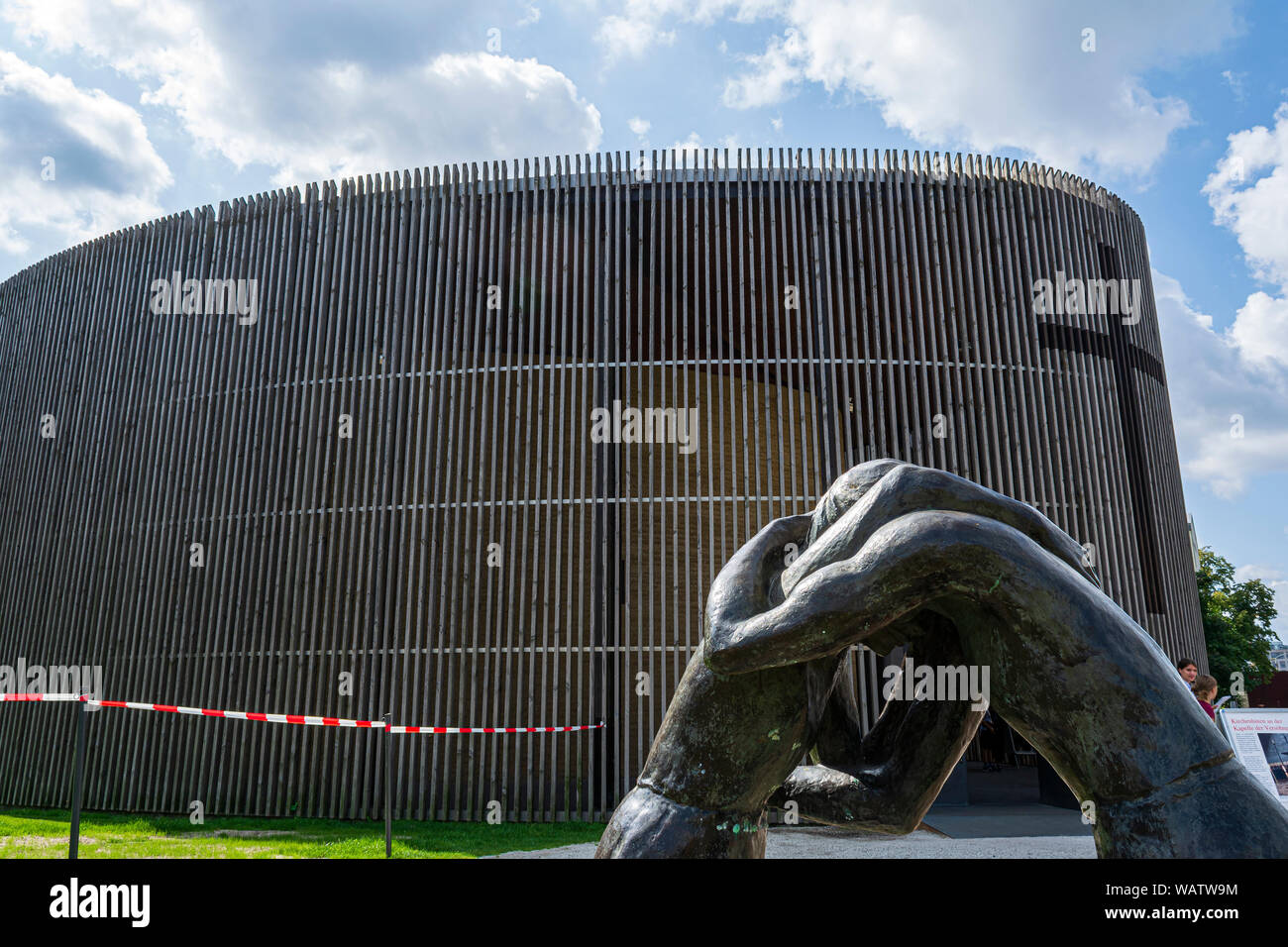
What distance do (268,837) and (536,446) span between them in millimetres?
5392

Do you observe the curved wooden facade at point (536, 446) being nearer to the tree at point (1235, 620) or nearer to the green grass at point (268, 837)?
the green grass at point (268, 837)

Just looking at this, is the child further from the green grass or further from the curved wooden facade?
the green grass

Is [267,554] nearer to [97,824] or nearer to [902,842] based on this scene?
[97,824]

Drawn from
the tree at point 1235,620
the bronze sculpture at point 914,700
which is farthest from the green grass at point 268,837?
the tree at point 1235,620

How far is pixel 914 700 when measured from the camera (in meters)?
3.04

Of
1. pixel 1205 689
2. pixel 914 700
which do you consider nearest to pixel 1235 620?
pixel 1205 689

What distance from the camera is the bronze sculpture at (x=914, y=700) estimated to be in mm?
2318

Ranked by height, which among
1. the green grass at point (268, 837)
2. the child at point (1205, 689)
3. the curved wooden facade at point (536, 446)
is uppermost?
the curved wooden facade at point (536, 446)

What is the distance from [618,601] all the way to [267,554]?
478 centimetres

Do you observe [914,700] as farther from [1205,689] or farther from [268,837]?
[268,837]

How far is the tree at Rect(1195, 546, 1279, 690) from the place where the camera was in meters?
25.1

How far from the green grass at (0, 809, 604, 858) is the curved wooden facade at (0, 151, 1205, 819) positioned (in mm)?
596

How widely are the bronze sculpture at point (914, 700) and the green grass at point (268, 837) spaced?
5.03m
